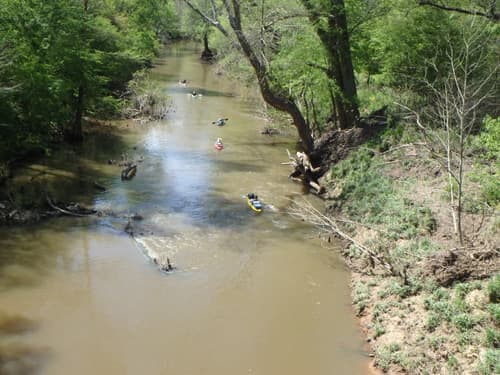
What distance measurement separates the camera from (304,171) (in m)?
19.9

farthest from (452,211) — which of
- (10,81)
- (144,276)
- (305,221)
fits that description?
(10,81)

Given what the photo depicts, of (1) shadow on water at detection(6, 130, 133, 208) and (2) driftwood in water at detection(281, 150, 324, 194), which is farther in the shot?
(2) driftwood in water at detection(281, 150, 324, 194)

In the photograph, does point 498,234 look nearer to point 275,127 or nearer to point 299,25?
point 299,25

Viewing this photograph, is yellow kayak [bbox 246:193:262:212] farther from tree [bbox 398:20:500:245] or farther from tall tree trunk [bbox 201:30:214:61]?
tall tree trunk [bbox 201:30:214:61]

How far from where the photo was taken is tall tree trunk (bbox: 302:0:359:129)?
60.8 feet

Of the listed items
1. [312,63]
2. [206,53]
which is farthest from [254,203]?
[206,53]

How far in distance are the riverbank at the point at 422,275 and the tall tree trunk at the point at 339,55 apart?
196 inches

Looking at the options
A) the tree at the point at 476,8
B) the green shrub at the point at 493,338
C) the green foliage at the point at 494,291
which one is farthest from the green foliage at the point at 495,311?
the tree at the point at 476,8

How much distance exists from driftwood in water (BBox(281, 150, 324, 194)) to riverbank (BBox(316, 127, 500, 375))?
12.7 feet

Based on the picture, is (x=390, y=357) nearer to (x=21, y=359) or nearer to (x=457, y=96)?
(x=21, y=359)

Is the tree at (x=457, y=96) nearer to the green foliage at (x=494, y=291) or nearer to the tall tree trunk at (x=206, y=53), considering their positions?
the green foliage at (x=494, y=291)

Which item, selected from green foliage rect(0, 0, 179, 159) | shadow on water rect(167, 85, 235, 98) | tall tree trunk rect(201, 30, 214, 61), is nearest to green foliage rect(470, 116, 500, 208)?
green foliage rect(0, 0, 179, 159)

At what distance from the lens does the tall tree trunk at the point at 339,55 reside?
18531 millimetres

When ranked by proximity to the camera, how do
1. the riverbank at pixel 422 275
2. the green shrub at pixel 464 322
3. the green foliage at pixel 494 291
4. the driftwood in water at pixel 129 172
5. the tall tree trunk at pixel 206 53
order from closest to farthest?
the riverbank at pixel 422 275, the green shrub at pixel 464 322, the green foliage at pixel 494 291, the driftwood in water at pixel 129 172, the tall tree trunk at pixel 206 53
